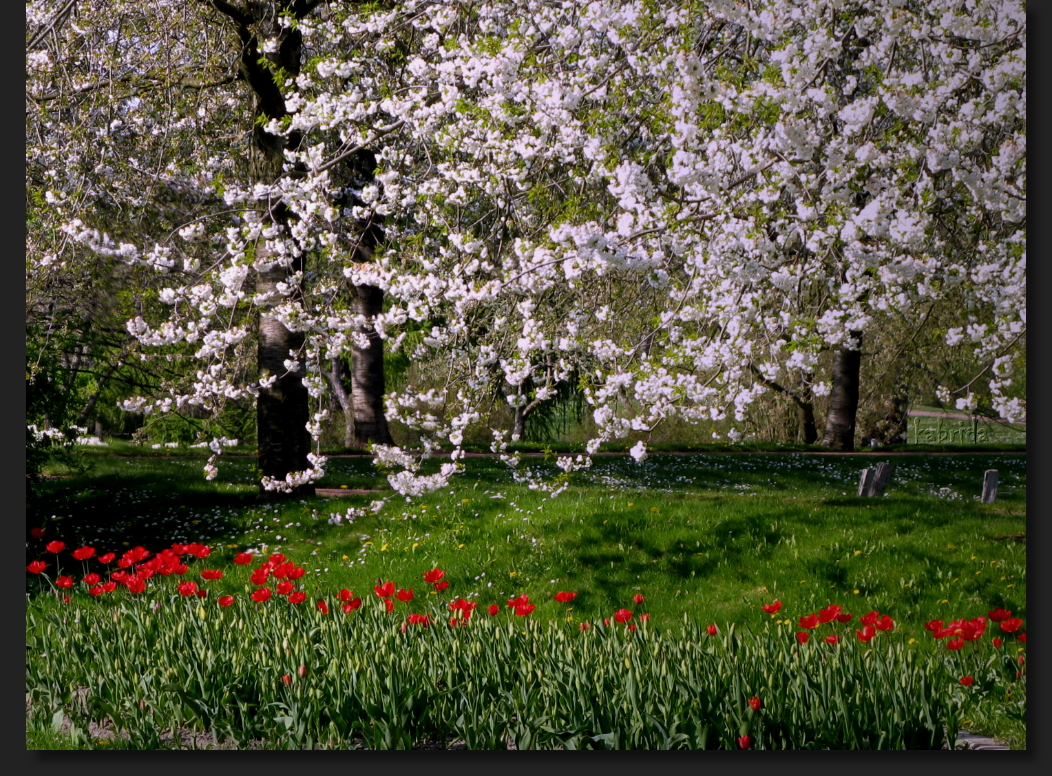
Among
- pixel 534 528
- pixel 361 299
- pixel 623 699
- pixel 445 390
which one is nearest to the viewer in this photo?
pixel 623 699

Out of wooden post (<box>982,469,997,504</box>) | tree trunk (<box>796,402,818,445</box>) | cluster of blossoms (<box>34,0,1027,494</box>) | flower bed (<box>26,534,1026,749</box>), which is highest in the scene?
cluster of blossoms (<box>34,0,1027,494</box>)

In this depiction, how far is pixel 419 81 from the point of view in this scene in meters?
4.41

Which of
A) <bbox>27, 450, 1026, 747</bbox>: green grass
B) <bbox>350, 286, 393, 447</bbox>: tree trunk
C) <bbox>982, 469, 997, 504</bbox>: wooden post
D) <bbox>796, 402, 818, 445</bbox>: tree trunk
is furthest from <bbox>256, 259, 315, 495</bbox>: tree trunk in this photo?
<bbox>796, 402, 818, 445</bbox>: tree trunk

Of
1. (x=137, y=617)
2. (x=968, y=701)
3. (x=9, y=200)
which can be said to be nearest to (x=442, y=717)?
(x=137, y=617)

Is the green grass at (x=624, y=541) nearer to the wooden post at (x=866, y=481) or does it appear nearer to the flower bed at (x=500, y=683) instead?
the wooden post at (x=866, y=481)

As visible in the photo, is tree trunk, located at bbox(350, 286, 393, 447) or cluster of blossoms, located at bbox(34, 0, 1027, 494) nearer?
cluster of blossoms, located at bbox(34, 0, 1027, 494)

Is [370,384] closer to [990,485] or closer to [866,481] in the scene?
[866,481]

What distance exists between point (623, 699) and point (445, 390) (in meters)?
1.76

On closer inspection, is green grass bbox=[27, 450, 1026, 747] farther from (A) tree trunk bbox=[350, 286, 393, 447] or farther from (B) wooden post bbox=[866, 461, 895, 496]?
(A) tree trunk bbox=[350, 286, 393, 447]

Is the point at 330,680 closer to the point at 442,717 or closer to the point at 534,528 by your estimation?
the point at 442,717

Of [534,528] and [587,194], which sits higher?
[587,194]

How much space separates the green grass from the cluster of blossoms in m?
1.21

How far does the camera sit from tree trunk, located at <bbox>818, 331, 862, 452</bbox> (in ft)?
39.7

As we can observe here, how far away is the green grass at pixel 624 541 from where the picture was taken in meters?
4.82
